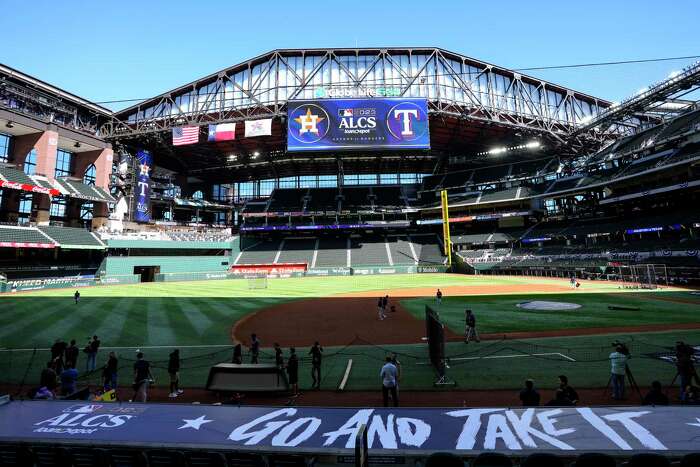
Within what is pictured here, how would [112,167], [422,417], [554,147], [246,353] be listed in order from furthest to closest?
[554,147] → [112,167] → [246,353] → [422,417]

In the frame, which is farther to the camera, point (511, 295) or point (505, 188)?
point (505, 188)

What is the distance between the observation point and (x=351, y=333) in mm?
21000

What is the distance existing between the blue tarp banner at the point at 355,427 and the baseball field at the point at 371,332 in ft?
17.5

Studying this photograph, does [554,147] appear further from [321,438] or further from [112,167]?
[112,167]

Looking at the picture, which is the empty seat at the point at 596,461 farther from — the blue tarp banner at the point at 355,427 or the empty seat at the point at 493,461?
the blue tarp banner at the point at 355,427

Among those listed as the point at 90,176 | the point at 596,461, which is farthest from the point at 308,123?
the point at 596,461

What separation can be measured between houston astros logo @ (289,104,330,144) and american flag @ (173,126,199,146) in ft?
45.3

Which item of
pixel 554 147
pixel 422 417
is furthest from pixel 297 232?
pixel 422 417

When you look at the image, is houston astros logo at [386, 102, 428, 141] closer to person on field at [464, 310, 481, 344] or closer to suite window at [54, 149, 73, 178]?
person on field at [464, 310, 481, 344]

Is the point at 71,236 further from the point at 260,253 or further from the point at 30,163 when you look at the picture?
the point at 260,253

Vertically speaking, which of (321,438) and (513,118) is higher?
(513,118)

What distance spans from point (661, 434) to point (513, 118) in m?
58.5

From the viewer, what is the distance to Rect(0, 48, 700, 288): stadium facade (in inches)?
1839

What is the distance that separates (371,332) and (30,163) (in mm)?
57686
